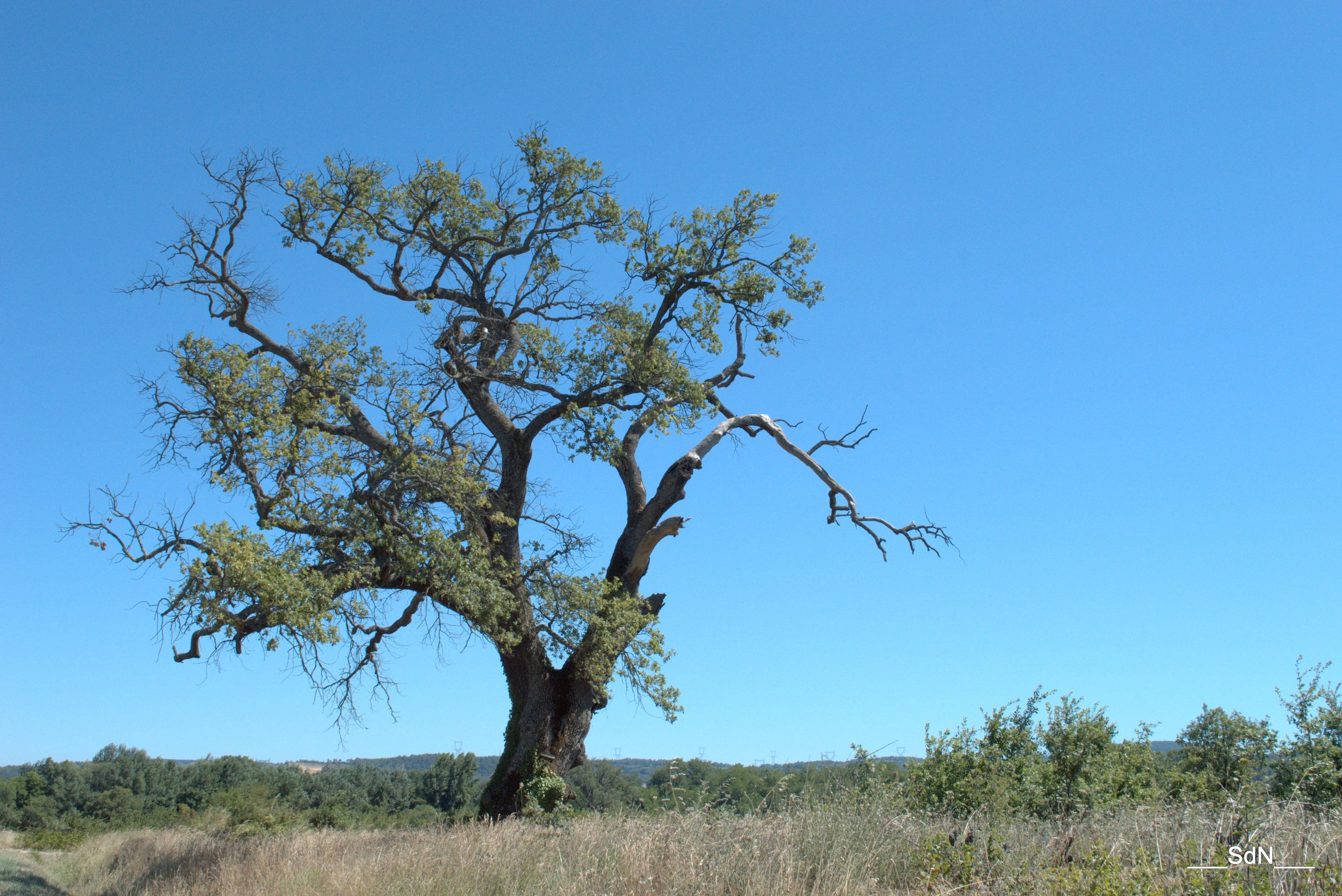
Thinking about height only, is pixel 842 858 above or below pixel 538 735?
below

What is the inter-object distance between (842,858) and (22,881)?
1655 centimetres

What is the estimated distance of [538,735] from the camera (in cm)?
1566

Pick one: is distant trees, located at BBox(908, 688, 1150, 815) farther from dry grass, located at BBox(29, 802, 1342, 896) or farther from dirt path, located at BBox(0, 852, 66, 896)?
dirt path, located at BBox(0, 852, 66, 896)

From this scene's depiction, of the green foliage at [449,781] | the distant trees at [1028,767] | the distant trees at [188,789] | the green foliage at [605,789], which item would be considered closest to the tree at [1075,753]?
the distant trees at [1028,767]

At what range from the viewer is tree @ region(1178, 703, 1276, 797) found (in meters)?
11.8

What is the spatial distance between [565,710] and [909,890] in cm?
968

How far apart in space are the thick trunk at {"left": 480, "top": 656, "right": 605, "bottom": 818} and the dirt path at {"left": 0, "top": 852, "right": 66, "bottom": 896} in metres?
7.18

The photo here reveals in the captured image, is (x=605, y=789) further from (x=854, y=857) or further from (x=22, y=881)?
(x=854, y=857)

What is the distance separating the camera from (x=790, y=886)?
6938 mm

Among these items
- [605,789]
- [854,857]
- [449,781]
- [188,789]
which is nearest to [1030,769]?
[854,857]

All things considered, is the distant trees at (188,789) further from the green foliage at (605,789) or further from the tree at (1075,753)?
the tree at (1075,753)

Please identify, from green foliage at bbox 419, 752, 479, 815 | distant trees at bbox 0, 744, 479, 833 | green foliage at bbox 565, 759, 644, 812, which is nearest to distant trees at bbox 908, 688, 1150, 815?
green foliage at bbox 565, 759, 644, 812

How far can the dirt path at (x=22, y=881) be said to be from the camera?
14055 millimetres

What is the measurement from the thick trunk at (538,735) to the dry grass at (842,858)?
4990 mm
